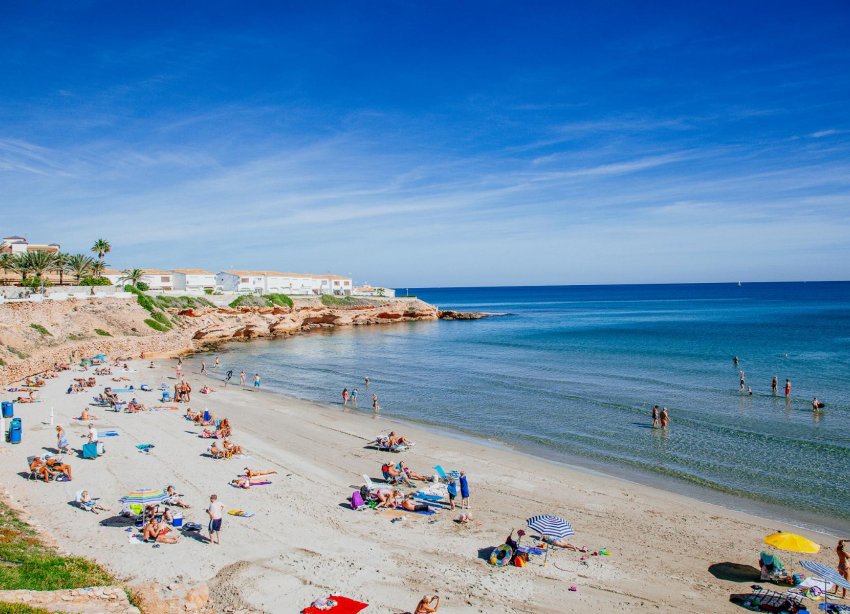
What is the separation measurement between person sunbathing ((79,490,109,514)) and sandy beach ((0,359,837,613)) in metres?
0.28

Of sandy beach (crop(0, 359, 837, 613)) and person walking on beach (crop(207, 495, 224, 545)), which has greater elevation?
person walking on beach (crop(207, 495, 224, 545))

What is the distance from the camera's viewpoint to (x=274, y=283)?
4513 inches

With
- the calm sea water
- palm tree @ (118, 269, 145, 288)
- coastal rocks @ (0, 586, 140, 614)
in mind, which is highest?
palm tree @ (118, 269, 145, 288)

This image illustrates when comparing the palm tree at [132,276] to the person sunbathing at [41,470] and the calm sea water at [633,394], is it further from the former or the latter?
the person sunbathing at [41,470]

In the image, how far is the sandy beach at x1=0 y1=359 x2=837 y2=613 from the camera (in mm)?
11953

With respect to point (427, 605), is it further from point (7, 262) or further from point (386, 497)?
point (7, 262)

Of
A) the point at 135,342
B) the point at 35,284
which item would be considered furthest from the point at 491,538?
the point at 35,284

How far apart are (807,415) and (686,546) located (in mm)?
20007

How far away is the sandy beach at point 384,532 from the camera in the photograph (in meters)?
12.0

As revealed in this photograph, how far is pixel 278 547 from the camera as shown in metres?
13.8

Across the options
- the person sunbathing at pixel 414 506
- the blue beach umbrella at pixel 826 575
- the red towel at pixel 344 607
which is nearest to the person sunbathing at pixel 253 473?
the person sunbathing at pixel 414 506

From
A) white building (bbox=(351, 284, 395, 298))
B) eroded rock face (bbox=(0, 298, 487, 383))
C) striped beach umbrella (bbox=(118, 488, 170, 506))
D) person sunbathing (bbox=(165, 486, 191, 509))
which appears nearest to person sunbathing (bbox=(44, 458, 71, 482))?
striped beach umbrella (bbox=(118, 488, 170, 506))

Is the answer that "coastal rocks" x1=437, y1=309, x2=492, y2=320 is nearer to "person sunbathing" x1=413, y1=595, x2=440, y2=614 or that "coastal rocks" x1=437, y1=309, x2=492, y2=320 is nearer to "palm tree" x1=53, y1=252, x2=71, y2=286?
"palm tree" x1=53, y1=252, x2=71, y2=286

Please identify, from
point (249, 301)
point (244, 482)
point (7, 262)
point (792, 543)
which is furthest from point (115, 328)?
point (792, 543)
